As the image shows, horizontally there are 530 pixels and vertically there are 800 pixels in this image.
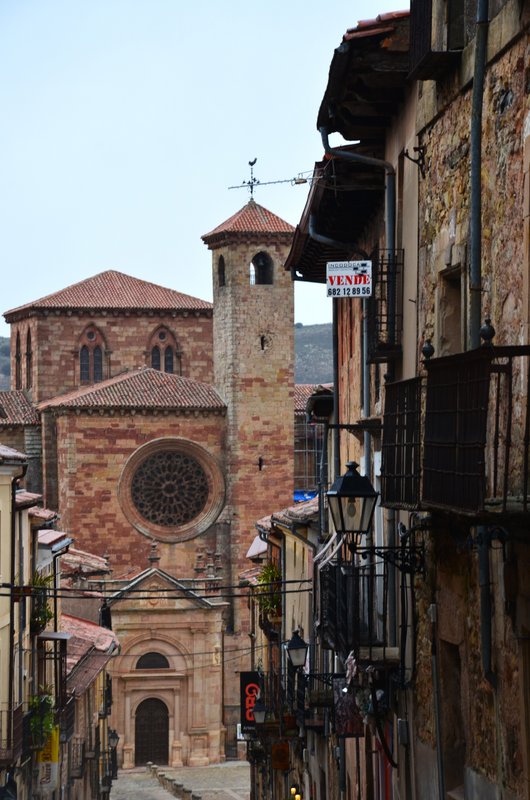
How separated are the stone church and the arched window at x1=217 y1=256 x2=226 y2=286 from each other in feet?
0.24

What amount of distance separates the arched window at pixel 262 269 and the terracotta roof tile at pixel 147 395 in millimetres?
4480

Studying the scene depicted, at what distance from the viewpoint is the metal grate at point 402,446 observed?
1195cm

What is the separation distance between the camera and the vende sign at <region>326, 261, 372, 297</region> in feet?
51.3

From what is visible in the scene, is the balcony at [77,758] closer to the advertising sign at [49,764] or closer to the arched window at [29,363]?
the advertising sign at [49,764]

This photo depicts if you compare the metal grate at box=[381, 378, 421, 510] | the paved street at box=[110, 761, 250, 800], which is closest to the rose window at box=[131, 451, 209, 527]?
Answer: the paved street at box=[110, 761, 250, 800]

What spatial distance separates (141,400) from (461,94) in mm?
51853

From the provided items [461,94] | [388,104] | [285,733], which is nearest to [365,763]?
[388,104]

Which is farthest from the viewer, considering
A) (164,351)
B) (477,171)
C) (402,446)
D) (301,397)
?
(164,351)

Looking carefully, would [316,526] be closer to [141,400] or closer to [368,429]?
[368,429]

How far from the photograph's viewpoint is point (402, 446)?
12430 mm

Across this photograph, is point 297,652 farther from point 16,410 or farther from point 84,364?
point 84,364

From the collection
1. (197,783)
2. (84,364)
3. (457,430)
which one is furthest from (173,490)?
(457,430)

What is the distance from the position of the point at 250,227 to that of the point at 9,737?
123 feet

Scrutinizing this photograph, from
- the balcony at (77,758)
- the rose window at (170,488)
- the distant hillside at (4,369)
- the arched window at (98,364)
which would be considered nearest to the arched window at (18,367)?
the arched window at (98,364)
